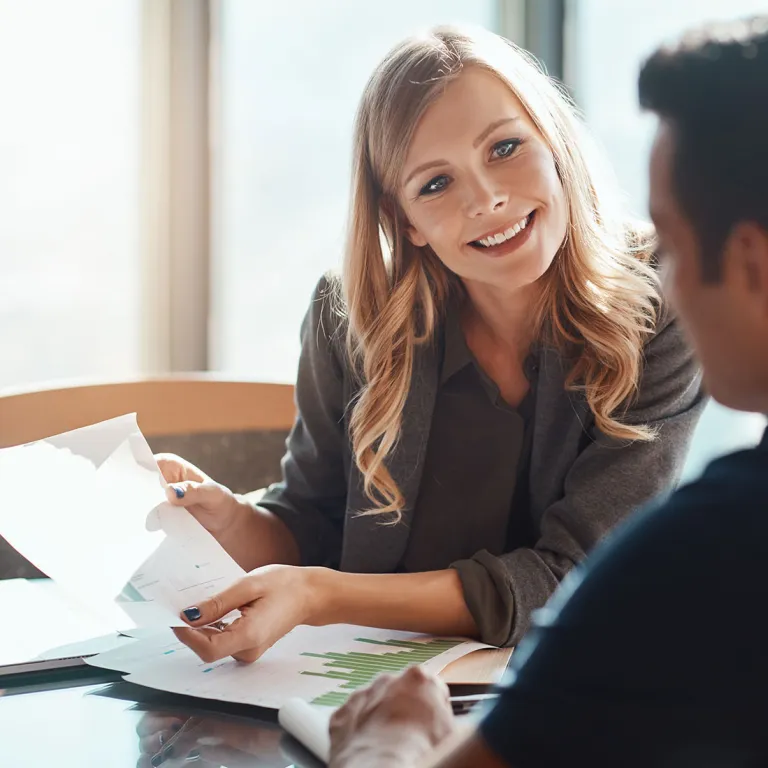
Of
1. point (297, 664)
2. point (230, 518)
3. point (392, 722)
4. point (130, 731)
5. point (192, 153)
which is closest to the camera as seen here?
point (392, 722)

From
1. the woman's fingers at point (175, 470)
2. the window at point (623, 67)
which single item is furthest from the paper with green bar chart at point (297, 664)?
the window at point (623, 67)

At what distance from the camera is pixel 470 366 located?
1.46m

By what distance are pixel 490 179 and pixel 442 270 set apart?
0.23m

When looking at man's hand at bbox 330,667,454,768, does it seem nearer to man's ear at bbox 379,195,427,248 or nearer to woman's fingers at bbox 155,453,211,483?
woman's fingers at bbox 155,453,211,483

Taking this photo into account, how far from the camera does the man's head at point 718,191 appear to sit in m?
0.54

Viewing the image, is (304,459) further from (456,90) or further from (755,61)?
(755,61)

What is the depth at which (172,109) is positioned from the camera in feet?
9.67

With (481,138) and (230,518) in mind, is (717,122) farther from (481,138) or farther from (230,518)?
(230,518)

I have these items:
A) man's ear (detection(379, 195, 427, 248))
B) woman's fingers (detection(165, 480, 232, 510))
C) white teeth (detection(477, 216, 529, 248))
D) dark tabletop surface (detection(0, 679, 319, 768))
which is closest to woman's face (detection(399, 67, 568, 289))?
white teeth (detection(477, 216, 529, 248))

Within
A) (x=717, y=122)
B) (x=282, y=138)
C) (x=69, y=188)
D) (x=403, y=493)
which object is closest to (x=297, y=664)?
(x=403, y=493)

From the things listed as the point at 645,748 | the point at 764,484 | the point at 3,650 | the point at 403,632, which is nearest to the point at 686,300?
the point at 764,484

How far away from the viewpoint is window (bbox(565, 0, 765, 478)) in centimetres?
257

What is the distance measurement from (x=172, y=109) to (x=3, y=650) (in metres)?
2.16

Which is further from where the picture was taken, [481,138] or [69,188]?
[69,188]
